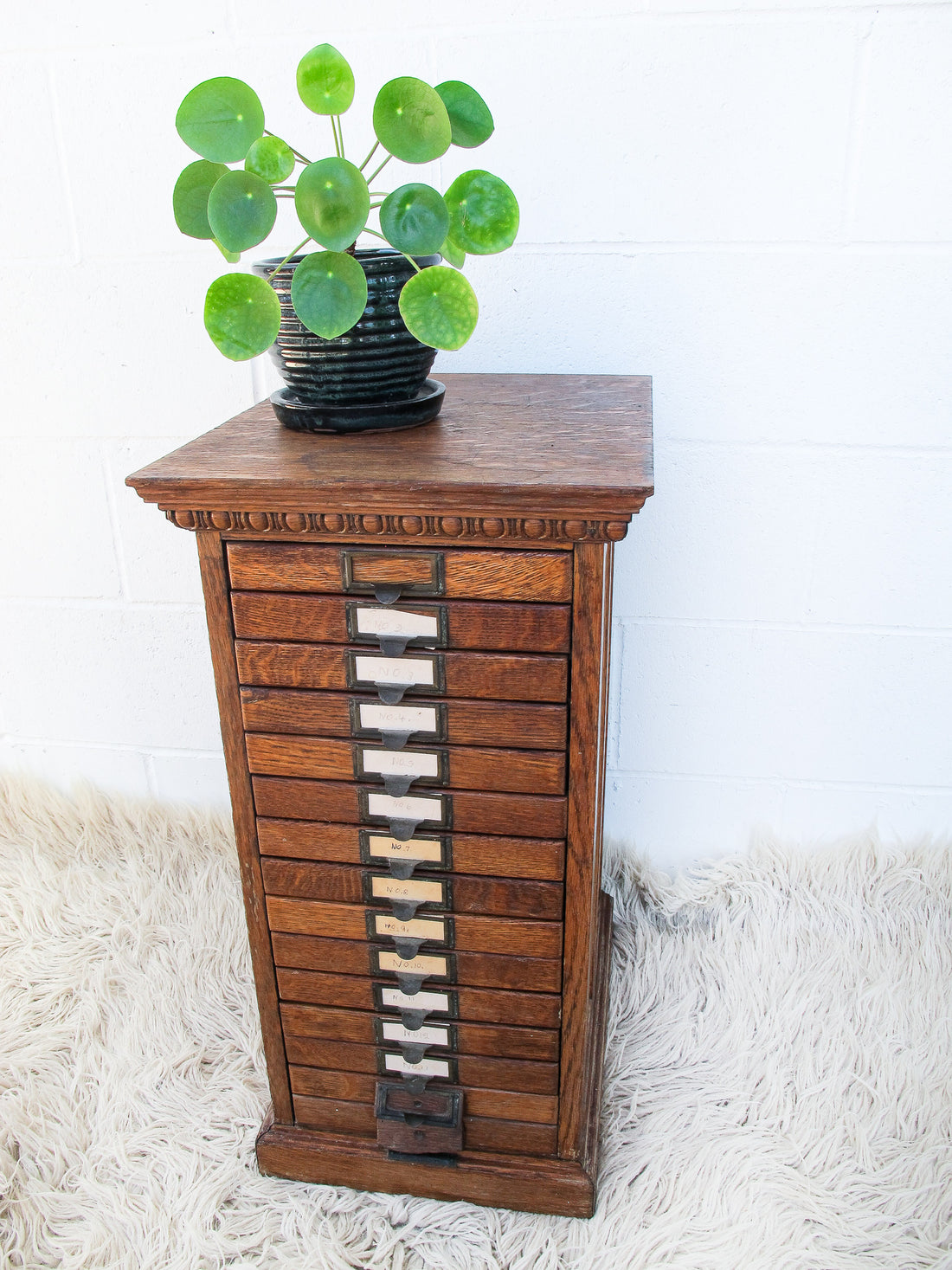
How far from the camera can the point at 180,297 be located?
1.27 meters

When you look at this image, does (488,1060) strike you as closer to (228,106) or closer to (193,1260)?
(193,1260)

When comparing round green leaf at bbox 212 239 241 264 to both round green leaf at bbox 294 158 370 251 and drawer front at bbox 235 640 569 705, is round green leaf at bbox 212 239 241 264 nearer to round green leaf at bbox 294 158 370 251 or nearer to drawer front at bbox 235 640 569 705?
round green leaf at bbox 294 158 370 251

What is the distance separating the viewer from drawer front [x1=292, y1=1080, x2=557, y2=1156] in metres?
1.02

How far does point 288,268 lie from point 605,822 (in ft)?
2.96

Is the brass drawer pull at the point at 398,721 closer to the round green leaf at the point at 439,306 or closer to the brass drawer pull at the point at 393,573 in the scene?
the brass drawer pull at the point at 393,573

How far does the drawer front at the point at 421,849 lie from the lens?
0.91 metres

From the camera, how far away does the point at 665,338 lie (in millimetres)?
1209

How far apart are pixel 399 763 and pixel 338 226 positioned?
1.52ft

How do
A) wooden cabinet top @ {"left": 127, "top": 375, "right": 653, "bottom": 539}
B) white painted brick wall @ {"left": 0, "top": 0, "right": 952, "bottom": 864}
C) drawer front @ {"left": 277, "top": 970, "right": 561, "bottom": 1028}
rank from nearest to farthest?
wooden cabinet top @ {"left": 127, "top": 375, "right": 653, "bottom": 539} → drawer front @ {"left": 277, "top": 970, "right": 561, "bottom": 1028} → white painted brick wall @ {"left": 0, "top": 0, "right": 952, "bottom": 864}

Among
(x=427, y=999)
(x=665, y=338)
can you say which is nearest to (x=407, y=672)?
(x=427, y=999)

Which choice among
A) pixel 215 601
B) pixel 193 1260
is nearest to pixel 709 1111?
pixel 193 1260

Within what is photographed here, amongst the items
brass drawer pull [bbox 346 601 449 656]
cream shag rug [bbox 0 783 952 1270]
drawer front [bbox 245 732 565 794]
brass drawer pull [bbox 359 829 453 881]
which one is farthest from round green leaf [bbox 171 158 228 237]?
cream shag rug [bbox 0 783 952 1270]

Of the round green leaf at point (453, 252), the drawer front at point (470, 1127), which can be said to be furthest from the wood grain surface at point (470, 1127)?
the round green leaf at point (453, 252)

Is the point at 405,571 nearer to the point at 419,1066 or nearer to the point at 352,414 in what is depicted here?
the point at 352,414
